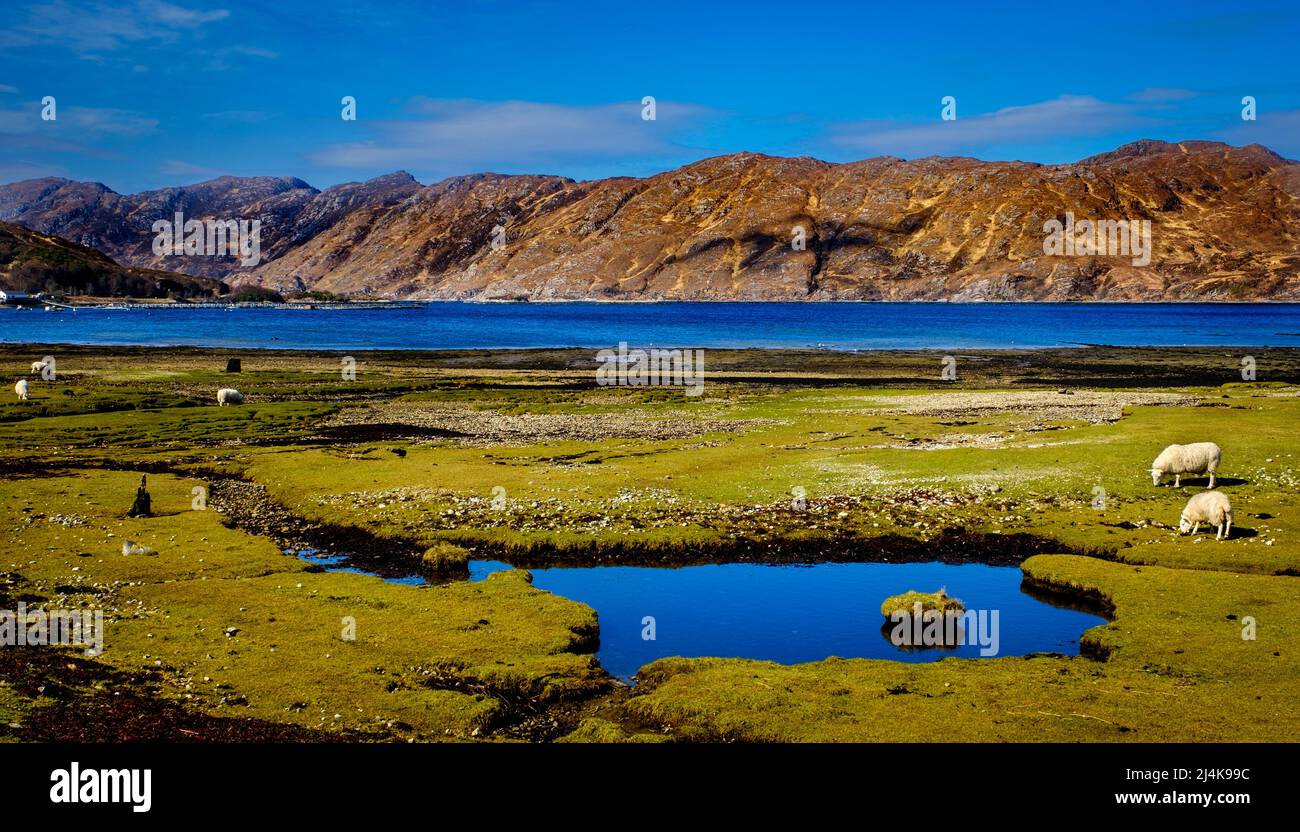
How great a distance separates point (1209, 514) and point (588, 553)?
1791 centimetres

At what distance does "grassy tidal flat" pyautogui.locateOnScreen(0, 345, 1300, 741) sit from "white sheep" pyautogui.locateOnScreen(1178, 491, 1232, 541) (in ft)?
1.54

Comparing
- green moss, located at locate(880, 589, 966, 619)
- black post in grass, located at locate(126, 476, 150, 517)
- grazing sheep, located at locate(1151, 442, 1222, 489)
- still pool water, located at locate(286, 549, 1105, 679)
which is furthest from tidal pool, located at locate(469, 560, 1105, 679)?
black post in grass, located at locate(126, 476, 150, 517)

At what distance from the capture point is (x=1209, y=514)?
27344 mm

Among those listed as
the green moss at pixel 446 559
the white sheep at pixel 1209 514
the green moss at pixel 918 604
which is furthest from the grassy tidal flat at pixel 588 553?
the green moss at pixel 918 604

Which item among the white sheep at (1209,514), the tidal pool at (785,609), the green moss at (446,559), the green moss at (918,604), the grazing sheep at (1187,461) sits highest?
the grazing sheep at (1187,461)

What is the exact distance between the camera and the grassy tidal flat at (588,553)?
1616cm

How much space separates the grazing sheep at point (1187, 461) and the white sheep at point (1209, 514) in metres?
4.37

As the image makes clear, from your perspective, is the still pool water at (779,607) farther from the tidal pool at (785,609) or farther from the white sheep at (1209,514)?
the white sheep at (1209,514)

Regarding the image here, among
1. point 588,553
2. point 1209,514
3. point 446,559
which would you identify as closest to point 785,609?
point 588,553

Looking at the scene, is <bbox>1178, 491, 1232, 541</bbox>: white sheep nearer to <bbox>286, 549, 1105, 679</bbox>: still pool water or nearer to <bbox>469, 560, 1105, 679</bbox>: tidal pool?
<bbox>469, 560, 1105, 679</bbox>: tidal pool

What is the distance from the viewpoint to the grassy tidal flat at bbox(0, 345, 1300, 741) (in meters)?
16.2
